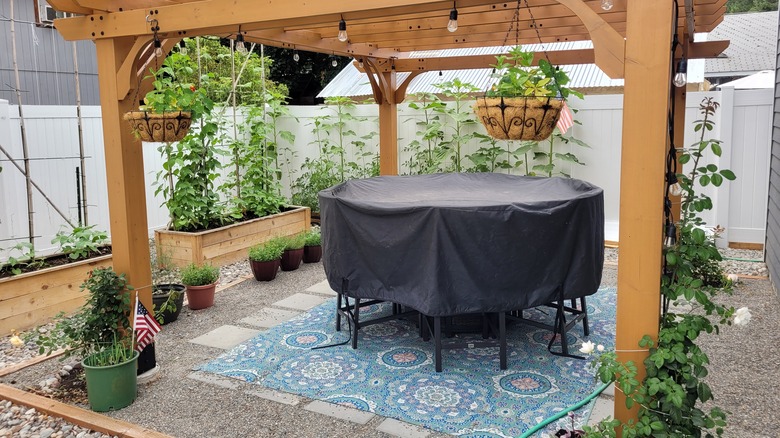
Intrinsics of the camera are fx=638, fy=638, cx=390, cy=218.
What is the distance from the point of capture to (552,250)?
407cm

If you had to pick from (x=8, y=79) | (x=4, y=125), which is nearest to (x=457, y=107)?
(x=4, y=125)

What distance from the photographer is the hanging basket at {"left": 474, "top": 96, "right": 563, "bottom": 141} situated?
296cm

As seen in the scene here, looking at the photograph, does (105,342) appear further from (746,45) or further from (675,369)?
(746,45)

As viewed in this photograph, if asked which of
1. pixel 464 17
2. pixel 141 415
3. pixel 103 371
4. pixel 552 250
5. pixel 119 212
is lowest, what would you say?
pixel 141 415

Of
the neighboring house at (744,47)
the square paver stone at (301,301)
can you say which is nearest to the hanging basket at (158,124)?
the square paver stone at (301,301)

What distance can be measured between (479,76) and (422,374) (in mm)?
8075

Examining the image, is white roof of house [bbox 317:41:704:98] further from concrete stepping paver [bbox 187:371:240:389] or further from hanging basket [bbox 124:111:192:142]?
concrete stepping paver [bbox 187:371:240:389]

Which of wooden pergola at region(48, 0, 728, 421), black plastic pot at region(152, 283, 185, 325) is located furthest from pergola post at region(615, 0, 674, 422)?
black plastic pot at region(152, 283, 185, 325)

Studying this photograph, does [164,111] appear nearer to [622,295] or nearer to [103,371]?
[103,371]

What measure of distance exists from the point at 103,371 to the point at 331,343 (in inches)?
62.8

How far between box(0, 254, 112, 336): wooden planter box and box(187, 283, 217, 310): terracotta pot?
86cm

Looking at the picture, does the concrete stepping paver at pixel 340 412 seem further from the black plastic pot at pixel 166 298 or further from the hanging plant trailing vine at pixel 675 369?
the black plastic pot at pixel 166 298

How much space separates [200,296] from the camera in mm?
5508

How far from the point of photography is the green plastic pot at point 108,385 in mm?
3559
